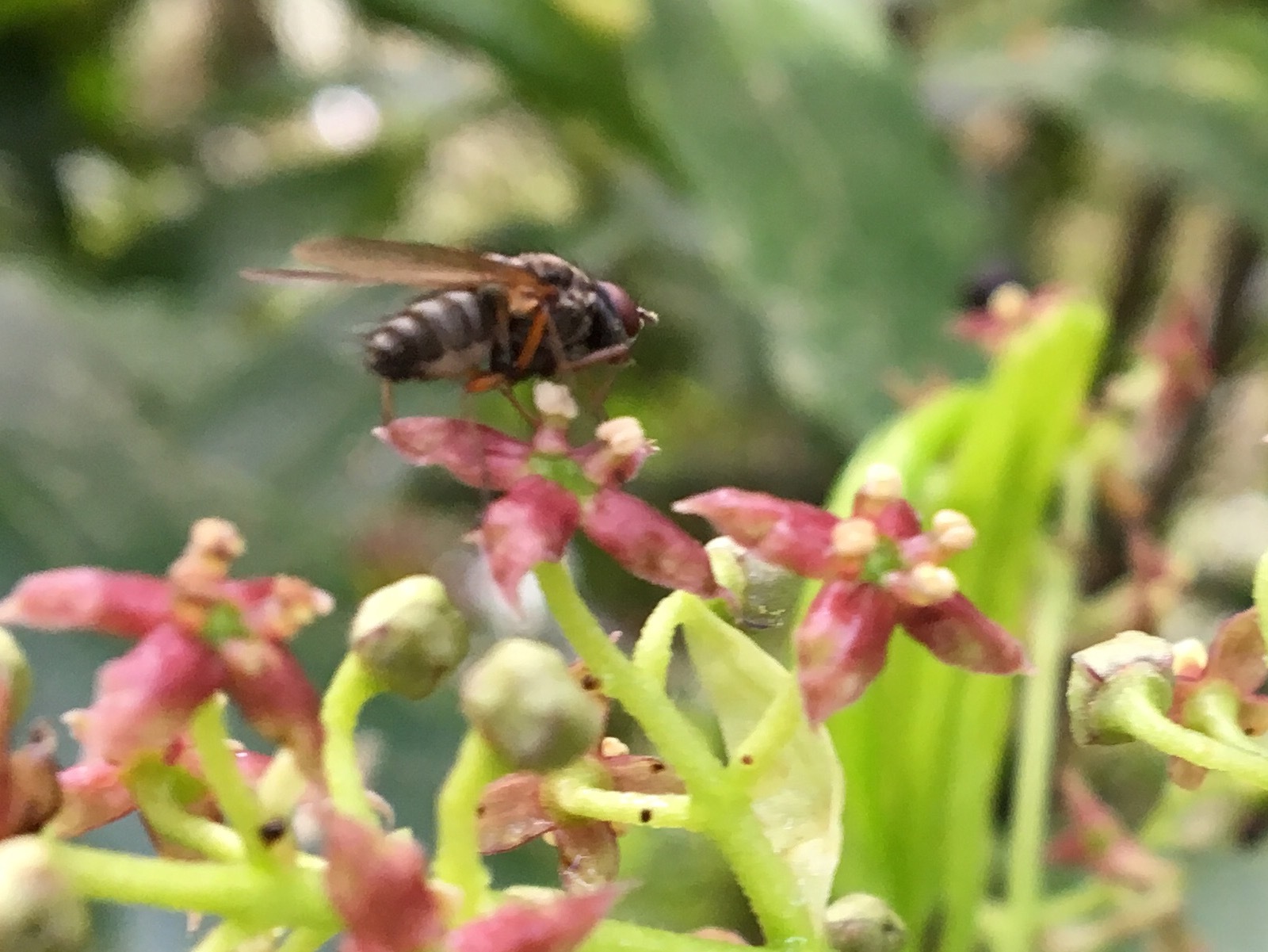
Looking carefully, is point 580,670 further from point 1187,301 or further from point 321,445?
point 321,445

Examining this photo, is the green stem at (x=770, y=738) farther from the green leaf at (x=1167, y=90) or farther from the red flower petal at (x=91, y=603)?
the green leaf at (x=1167, y=90)

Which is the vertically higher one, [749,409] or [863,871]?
[863,871]

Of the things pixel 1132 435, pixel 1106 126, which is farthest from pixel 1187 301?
pixel 1106 126

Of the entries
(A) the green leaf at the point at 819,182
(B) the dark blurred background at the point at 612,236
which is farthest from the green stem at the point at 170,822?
(A) the green leaf at the point at 819,182

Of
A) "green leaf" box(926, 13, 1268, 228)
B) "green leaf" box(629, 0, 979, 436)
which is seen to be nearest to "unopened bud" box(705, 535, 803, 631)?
"green leaf" box(629, 0, 979, 436)

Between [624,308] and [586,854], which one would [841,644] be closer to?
[586,854]

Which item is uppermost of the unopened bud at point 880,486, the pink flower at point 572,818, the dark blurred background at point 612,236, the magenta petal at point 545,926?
the unopened bud at point 880,486

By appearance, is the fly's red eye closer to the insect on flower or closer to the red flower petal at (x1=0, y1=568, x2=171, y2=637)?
the insect on flower
